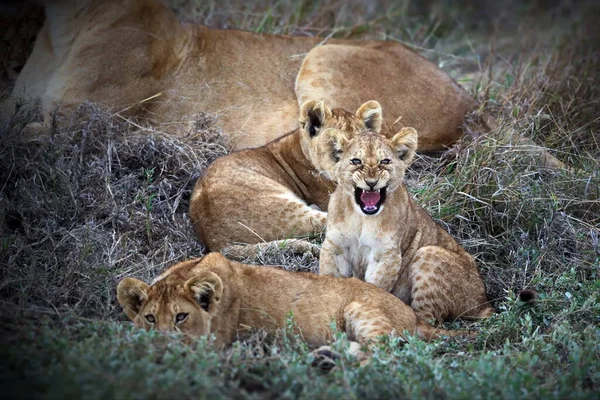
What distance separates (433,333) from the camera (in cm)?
492

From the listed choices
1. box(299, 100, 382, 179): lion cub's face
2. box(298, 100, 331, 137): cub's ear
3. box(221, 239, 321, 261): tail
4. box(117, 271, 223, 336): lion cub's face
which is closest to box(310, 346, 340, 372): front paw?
box(117, 271, 223, 336): lion cub's face

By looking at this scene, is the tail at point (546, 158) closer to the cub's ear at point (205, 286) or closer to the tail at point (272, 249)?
the tail at point (272, 249)

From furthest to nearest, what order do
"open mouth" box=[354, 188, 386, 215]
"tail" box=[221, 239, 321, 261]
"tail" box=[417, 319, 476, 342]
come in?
"tail" box=[221, 239, 321, 261], "open mouth" box=[354, 188, 386, 215], "tail" box=[417, 319, 476, 342]

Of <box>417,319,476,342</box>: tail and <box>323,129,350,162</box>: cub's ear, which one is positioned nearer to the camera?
<box>417,319,476,342</box>: tail

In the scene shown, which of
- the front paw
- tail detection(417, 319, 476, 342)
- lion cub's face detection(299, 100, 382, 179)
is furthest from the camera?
lion cub's face detection(299, 100, 382, 179)

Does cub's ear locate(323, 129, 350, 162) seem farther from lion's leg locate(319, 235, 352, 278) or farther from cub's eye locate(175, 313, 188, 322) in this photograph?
cub's eye locate(175, 313, 188, 322)

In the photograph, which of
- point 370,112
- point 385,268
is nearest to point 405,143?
point 385,268

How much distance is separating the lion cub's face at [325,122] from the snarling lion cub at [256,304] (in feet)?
4.70

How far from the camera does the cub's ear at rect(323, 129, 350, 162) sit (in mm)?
5375

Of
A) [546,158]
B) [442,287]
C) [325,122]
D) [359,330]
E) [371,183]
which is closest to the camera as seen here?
[359,330]

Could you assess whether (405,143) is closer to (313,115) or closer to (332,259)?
(332,259)

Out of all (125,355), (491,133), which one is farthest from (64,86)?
(125,355)

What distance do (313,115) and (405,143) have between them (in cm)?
130

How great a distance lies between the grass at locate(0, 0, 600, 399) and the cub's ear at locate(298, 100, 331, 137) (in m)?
0.80
